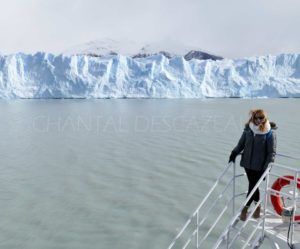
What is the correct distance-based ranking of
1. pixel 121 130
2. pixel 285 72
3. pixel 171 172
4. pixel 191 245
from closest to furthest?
1. pixel 191 245
2. pixel 171 172
3. pixel 121 130
4. pixel 285 72

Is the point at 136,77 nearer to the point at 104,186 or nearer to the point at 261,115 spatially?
the point at 104,186

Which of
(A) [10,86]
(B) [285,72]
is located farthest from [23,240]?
(B) [285,72]

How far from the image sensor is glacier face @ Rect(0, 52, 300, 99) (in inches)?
2219

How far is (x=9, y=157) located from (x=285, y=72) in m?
57.4

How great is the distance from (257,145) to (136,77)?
54630 millimetres

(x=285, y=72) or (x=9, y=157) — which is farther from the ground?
(x=285, y=72)

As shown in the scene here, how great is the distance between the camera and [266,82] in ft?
194

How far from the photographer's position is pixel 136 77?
189 ft

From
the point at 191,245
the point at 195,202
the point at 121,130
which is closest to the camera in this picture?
the point at 191,245

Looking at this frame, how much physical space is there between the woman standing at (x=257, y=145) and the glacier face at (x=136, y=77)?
5259cm

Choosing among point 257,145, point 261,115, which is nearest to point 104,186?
point 257,145

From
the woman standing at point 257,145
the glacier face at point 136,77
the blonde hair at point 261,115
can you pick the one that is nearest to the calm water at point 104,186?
the woman standing at point 257,145

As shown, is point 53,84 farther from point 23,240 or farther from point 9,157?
point 23,240

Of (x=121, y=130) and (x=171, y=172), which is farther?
(x=121, y=130)
